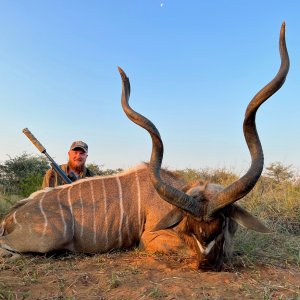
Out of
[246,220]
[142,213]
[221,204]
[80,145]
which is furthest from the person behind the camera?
[80,145]

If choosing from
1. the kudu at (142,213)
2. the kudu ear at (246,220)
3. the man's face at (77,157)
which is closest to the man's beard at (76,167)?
the man's face at (77,157)

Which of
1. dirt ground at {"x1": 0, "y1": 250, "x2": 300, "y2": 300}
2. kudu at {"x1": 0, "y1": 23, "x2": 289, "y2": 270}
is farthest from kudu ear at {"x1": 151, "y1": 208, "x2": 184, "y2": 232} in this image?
dirt ground at {"x1": 0, "y1": 250, "x2": 300, "y2": 300}

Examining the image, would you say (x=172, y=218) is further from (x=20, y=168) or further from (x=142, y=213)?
(x=20, y=168)

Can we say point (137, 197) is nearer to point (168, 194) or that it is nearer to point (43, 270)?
point (168, 194)

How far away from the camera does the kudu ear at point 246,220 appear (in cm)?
289

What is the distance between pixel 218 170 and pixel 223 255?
452 centimetres

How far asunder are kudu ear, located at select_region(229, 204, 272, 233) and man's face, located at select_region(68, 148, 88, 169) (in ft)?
9.00

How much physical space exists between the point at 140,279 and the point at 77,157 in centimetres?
289

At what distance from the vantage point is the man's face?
17.1 ft

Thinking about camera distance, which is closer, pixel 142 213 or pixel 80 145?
pixel 142 213

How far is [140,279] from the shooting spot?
8.42 feet

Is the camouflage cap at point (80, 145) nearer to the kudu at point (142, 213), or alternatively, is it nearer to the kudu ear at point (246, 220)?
the kudu at point (142, 213)

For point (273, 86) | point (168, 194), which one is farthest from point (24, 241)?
point (273, 86)

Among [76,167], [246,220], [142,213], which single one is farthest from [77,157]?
[246,220]
